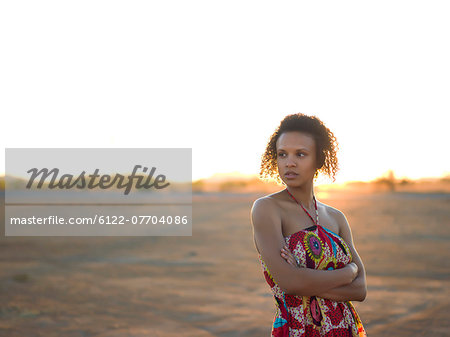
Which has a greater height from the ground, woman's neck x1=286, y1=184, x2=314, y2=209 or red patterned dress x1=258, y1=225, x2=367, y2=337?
woman's neck x1=286, y1=184, x2=314, y2=209

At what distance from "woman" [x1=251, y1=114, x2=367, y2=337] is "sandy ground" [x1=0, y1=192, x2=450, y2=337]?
3.92 meters

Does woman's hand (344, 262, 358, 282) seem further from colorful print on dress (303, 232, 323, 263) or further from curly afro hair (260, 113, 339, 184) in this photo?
curly afro hair (260, 113, 339, 184)

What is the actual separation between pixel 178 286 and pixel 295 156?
7.15 meters

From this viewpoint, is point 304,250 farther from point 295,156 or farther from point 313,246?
point 295,156

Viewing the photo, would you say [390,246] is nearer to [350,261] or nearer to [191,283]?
[191,283]

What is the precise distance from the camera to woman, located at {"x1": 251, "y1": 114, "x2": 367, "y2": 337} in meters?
2.46

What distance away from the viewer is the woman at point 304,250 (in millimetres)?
2457

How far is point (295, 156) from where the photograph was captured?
8.46ft

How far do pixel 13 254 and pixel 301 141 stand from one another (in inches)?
485

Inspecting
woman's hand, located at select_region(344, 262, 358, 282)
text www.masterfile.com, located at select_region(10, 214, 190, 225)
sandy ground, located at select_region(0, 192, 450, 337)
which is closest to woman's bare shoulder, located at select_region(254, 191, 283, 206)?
woman's hand, located at select_region(344, 262, 358, 282)

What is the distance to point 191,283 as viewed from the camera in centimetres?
962

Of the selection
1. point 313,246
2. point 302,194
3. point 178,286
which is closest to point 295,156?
point 302,194

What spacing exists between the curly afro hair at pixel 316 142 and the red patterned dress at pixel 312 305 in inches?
15.7

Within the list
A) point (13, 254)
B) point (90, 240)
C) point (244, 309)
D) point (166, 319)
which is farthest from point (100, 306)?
point (90, 240)
